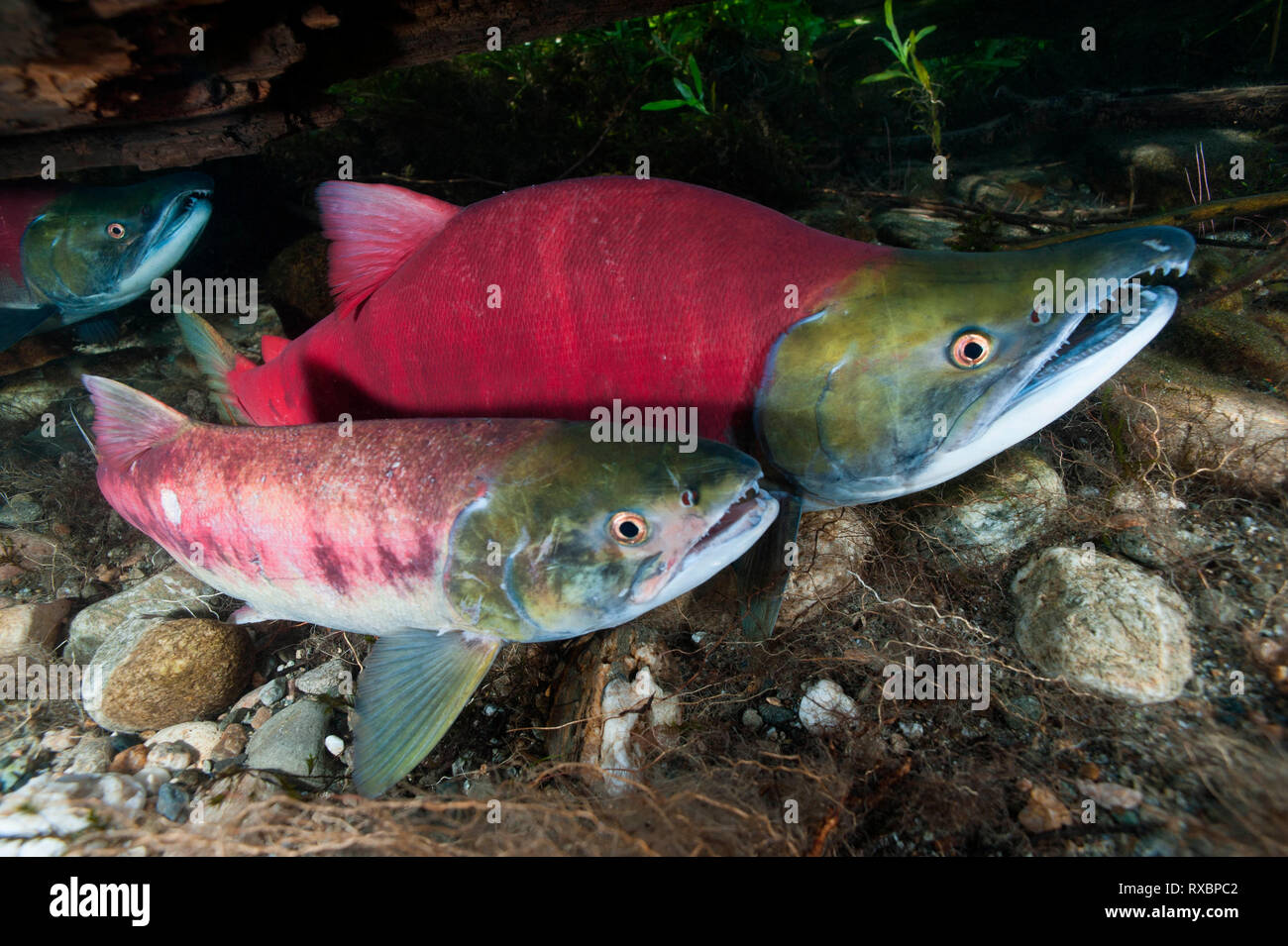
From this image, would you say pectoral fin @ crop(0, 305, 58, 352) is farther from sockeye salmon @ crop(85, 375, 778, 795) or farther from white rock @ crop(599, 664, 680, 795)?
white rock @ crop(599, 664, 680, 795)

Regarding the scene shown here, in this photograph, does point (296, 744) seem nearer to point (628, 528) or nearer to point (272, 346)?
point (628, 528)

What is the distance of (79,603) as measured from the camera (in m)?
3.86

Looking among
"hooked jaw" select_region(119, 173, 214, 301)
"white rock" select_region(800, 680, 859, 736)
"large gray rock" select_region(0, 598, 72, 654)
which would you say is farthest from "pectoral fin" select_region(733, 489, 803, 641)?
"hooked jaw" select_region(119, 173, 214, 301)

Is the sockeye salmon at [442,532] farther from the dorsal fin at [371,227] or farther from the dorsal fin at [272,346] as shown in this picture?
the dorsal fin at [272,346]

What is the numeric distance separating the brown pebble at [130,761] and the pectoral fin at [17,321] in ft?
10.7

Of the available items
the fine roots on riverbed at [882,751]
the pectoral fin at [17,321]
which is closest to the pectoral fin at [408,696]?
the fine roots on riverbed at [882,751]

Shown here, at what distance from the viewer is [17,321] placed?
4.16 metres

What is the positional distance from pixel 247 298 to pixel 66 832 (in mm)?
4368

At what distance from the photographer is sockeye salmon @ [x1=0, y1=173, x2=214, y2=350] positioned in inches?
157

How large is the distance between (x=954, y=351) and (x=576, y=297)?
1.52m

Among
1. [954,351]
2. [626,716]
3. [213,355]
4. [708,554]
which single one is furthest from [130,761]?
[954,351]

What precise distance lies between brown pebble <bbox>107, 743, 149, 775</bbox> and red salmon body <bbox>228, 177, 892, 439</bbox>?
225cm

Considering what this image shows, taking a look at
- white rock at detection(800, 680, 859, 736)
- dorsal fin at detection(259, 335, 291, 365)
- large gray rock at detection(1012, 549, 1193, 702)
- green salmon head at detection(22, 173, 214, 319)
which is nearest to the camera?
large gray rock at detection(1012, 549, 1193, 702)
